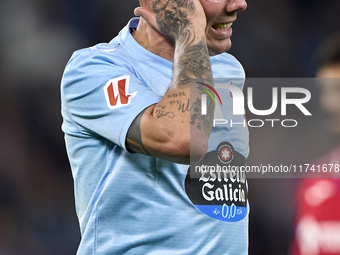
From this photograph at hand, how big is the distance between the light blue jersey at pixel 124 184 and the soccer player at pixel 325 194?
5.12 ft

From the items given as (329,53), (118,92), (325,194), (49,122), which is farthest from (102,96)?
(329,53)

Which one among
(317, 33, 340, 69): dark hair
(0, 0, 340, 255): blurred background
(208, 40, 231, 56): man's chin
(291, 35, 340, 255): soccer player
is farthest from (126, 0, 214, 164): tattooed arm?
(317, 33, 340, 69): dark hair

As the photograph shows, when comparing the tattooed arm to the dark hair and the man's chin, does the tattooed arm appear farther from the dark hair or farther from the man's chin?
the dark hair

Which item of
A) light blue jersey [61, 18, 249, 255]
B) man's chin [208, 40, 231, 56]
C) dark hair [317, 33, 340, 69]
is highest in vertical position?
dark hair [317, 33, 340, 69]

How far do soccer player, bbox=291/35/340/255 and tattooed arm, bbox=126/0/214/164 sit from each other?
176cm

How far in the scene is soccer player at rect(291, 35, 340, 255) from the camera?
8.42 feet

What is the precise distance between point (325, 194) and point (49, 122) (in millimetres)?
1644

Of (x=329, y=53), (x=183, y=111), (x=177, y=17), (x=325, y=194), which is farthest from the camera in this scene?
(x=329, y=53)

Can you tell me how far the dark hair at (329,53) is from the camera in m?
2.81

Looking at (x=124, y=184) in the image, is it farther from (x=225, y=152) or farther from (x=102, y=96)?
(x=225, y=152)

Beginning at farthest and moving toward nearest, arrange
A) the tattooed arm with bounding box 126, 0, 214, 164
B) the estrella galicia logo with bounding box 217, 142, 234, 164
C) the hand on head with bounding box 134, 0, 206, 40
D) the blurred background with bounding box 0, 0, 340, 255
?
the blurred background with bounding box 0, 0, 340, 255, the estrella galicia logo with bounding box 217, 142, 234, 164, the hand on head with bounding box 134, 0, 206, 40, the tattooed arm with bounding box 126, 0, 214, 164

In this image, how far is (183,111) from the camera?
101 centimetres

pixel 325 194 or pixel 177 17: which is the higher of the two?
pixel 177 17

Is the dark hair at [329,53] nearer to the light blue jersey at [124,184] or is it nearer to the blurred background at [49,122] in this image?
the blurred background at [49,122]
